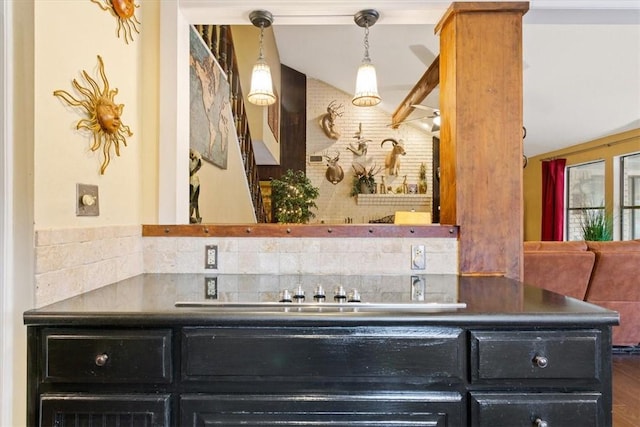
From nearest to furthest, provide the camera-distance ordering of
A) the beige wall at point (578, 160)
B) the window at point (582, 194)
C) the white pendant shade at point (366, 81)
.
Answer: the white pendant shade at point (366, 81)
the beige wall at point (578, 160)
the window at point (582, 194)

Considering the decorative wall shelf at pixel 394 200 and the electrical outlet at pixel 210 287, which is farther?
the decorative wall shelf at pixel 394 200

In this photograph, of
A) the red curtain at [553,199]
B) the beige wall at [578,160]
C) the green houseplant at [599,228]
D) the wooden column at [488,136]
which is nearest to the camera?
the wooden column at [488,136]

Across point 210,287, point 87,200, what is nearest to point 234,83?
point 87,200

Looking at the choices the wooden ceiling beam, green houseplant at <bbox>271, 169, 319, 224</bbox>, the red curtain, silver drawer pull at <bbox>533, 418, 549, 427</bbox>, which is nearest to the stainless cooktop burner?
silver drawer pull at <bbox>533, 418, 549, 427</bbox>

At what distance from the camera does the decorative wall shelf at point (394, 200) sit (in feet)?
23.2

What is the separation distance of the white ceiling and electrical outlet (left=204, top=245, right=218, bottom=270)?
44.2 inches

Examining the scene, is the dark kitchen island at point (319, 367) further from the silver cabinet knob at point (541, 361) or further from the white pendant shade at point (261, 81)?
the white pendant shade at point (261, 81)

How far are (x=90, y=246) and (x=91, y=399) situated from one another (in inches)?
20.5

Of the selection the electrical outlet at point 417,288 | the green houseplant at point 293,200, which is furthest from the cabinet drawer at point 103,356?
the green houseplant at point 293,200

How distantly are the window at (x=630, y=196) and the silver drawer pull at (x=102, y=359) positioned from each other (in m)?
6.44

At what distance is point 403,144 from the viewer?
7258 millimetres

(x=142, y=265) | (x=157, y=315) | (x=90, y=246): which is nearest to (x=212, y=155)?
(x=142, y=265)

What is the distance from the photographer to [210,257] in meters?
1.69

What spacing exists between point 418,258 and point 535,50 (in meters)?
2.95
